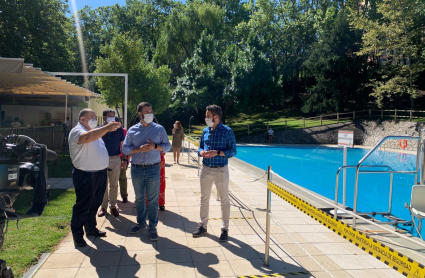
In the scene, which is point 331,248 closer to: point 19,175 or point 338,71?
point 19,175

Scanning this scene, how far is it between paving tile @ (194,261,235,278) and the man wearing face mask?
2.47 m

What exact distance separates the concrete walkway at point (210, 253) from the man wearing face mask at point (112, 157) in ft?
0.90

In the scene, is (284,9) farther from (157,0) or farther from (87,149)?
(87,149)

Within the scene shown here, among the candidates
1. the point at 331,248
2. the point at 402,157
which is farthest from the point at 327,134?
the point at 331,248

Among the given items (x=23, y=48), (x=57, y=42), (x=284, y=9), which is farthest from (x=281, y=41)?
(x=23, y=48)

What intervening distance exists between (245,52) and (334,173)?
1839 cm

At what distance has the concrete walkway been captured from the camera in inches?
145

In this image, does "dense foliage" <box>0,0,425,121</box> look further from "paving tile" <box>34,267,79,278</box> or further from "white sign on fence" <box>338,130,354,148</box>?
"paving tile" <box>34,267,79,278</box>

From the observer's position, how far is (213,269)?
147 inches

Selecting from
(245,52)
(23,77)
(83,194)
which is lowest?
(83,194)

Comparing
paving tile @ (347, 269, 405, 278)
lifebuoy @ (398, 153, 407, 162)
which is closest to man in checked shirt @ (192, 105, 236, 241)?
paving tile @ (347, 269, 405, 278)

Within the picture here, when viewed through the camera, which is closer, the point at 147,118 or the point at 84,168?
the point at 84,168

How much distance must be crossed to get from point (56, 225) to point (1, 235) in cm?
243

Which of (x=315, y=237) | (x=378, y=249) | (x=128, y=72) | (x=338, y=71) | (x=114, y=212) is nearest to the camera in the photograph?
(x=378, y=249)
